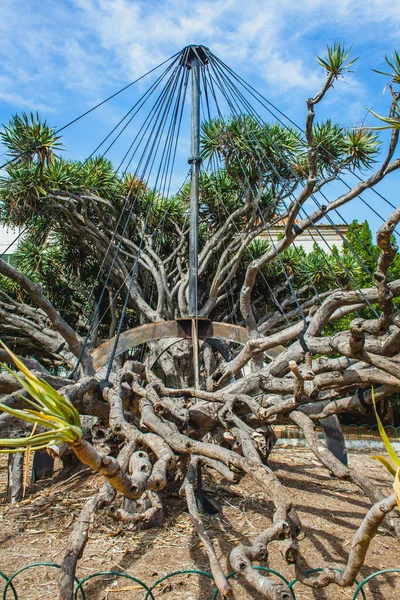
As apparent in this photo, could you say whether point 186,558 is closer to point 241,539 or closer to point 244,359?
point 241,539

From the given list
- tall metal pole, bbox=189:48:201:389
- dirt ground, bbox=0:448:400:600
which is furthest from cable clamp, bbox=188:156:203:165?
dirt ground, bbox=0:448:400:600

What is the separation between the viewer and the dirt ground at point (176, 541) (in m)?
3.10

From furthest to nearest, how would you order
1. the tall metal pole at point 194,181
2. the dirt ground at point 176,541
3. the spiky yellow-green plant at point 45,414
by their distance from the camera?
the tall metal pole at point 194,181, the dirt ground at point 176,541, the spiky yellow-green plant at point 45,414

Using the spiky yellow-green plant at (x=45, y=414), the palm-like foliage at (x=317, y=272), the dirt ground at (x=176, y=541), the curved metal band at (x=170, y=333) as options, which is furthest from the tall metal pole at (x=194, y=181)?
the palm-like foliage at (x=317, y=272)

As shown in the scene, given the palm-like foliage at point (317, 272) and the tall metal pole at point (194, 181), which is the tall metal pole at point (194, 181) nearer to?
the tall metal pole at point (194, 181)

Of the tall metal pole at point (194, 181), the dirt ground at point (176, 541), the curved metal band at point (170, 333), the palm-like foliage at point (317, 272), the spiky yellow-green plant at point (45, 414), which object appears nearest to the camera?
the spiky yellow-green plant at point (45, 414)

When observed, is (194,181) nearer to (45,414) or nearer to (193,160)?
(193,160)

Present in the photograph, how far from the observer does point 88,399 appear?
12.8ft

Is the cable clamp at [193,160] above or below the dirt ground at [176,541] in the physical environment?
above

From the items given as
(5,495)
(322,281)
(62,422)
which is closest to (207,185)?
(322,281)

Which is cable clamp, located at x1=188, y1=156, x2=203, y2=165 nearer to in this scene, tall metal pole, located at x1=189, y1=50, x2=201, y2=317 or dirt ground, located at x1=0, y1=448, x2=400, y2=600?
tall metal pole, located at x1=189, y1=50, x2=201, y2=317

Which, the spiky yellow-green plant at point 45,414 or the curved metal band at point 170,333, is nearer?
the spiky yellow-green plant at point 45,414

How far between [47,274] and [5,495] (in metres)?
5.69

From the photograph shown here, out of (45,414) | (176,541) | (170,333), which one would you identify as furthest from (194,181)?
(45,414)
